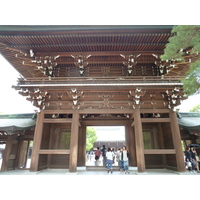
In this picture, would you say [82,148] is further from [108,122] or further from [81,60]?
[81,60]

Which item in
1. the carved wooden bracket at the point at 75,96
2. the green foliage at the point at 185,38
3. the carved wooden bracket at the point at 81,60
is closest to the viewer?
the green foliage at the point at 185,38

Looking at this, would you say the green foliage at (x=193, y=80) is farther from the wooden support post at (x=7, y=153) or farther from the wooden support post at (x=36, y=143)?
the wooden support post at (x=7, y=153)

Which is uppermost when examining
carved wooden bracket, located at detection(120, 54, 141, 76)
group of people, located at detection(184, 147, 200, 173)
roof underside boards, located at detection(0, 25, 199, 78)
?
roof underside boards, located at detection(0, 25, 199, 78)

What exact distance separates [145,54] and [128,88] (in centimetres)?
251

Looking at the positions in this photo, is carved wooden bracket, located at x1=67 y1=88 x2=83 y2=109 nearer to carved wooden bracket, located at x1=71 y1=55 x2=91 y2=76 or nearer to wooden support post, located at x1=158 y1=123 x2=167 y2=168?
carved wooden bracket, located at x1=71 y1=55 x2=91 y2=76

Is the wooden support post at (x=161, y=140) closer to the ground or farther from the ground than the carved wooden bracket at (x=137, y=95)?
closer to the ground

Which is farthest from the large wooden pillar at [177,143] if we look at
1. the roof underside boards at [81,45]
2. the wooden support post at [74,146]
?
the wooden support post at [74,146]

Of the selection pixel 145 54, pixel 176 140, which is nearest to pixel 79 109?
pixel 145 54

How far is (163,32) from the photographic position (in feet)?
22.2

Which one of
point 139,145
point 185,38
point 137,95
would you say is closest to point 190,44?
point 185,38

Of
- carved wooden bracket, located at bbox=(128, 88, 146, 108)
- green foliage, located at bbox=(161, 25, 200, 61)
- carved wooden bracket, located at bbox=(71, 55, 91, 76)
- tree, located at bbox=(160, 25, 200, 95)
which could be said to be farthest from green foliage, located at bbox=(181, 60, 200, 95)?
carved wooden bracket, located at bbox=(71, 55, 91, 76)
